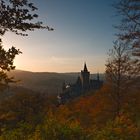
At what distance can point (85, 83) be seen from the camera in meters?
183

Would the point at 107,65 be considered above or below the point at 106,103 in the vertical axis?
above

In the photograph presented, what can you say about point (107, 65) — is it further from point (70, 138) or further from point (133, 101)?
point (70, 138)

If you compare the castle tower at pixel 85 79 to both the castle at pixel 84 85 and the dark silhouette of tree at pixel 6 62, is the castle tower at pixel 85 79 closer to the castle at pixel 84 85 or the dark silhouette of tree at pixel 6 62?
the castle at pixel 84 85

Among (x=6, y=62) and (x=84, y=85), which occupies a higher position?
(x=6, y=62)

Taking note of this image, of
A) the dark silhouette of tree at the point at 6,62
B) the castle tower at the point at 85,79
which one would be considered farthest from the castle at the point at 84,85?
the dark silhouette of tree at the point at 6,62

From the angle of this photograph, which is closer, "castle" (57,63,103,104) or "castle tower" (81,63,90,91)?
"castle" (57,63,103,104)

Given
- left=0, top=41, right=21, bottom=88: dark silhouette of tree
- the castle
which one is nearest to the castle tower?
the castle

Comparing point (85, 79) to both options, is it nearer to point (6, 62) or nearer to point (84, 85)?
point (84, 85)

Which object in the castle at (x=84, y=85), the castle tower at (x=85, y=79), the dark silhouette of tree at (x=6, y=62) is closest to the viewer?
the dark silhouette of tree at (x=6, y=62)

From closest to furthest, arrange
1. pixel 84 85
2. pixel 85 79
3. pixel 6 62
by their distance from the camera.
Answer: pixel 6 62 → pixel 84 85 → pixel 85 79

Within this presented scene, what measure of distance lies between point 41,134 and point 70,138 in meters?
1.20

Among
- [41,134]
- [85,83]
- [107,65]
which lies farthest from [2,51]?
[85,83]

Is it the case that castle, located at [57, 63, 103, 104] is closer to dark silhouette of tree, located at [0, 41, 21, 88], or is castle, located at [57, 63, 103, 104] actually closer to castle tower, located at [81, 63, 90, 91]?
castle tower, located at [81, 63, 90, 91]

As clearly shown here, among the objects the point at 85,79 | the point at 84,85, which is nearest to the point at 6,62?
the point at 84,85
